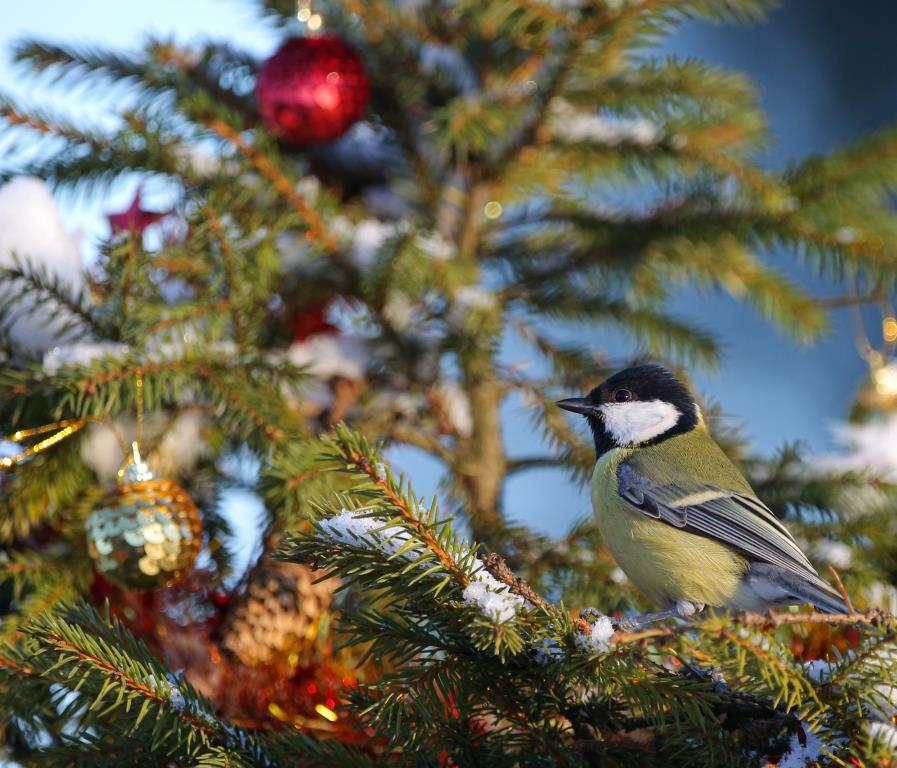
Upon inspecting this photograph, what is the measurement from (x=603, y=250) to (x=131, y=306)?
653 millimetres

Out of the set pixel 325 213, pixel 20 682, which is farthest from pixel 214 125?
pixel 20 682

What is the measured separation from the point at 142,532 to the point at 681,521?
0.53 metres

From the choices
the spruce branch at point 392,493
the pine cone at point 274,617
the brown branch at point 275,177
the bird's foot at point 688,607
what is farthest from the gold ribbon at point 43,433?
the bird's foot at point 688,607

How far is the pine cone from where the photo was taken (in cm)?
107

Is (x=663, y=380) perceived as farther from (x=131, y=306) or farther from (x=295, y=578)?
(x=131, y=306)

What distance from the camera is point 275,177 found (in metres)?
1.28

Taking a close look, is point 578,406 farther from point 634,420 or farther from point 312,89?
point 312,89

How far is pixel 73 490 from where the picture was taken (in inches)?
45.6

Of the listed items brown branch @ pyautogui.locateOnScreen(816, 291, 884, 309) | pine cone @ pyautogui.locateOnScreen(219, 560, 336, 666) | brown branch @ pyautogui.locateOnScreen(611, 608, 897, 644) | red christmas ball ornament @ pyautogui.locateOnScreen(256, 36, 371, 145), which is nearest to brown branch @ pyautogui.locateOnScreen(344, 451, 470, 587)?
brown branch @ pyautogui.locateOnScreen(611, 608, 897, 644)

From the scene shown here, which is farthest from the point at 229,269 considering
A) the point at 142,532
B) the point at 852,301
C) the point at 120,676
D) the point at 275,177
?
the point at 852,301

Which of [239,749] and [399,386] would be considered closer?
[239,749]

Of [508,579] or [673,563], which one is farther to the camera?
[673,563]

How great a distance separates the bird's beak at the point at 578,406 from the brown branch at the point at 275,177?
0.36m

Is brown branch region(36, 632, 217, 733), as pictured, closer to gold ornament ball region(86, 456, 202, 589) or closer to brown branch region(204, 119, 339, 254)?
gold ornament ball region(86, 456, 202, 589)
